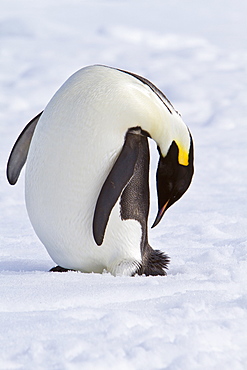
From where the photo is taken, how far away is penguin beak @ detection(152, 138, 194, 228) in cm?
298

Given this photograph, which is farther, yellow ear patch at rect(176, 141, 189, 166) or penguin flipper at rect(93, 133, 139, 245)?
yellow ear patch at rect(176, 141, 189, 166)

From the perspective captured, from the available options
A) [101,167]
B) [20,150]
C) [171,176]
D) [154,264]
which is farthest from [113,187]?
[20,150]

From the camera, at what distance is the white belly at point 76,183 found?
2.77m

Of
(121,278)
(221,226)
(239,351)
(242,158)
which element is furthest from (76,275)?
(242,158)

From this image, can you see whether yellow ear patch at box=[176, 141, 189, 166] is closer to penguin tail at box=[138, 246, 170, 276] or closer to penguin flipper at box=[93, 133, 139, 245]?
penguin flipper at box=[93, 133, 139, 245]

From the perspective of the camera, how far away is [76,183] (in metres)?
2.79

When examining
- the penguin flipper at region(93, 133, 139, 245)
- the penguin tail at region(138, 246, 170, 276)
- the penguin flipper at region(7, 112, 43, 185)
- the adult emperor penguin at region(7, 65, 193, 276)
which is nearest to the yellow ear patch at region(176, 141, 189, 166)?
the adult emperor penguin at region(7, 65, 193, 276)

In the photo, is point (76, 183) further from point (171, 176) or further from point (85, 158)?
point (171, 176)

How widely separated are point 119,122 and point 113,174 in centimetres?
21

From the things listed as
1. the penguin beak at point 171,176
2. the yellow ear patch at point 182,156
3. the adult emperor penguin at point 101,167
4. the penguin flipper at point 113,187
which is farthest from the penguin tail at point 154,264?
the yellow ear patch at point 182,156

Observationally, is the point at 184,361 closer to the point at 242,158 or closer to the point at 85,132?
the point at 85,132

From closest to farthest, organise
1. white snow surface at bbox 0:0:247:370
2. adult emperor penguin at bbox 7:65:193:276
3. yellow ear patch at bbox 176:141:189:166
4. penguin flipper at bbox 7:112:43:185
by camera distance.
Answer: white snow surface at bbox 0:0:247:370, adult emperor penguin at bbox 7:65:193:276, yellow ear patch at bbox 176:141:189:166, penguin flipper at bbox 7:112:43:185

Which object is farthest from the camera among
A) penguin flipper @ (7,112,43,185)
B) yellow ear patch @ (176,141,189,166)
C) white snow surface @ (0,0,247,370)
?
penguin flipper @ (7,112,43,185)

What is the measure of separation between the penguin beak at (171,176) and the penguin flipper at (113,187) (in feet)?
0.89
